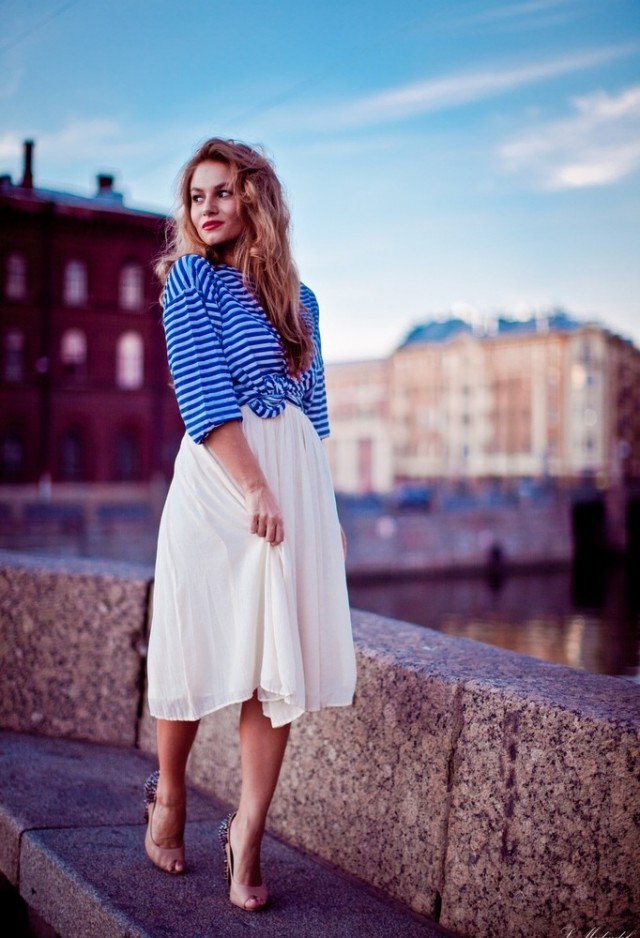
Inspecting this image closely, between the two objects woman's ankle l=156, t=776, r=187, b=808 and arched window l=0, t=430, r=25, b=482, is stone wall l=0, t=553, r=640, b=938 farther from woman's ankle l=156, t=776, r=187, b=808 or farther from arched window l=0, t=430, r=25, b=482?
arched window l=0, t=430, r=25, b=482

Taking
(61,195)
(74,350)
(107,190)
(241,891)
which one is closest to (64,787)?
(241,891)

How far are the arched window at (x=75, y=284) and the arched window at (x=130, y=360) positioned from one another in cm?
202

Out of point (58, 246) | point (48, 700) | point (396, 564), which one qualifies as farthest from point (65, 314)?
point (48, 700)

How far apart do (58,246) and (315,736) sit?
117 feet

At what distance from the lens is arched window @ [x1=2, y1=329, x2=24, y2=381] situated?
34938 millimetres

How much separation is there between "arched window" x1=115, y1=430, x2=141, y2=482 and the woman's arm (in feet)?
114

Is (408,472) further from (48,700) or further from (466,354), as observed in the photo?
(48,700)

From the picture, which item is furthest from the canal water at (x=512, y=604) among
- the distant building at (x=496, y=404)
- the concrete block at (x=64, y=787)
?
the distant building at (x=496, y=404)

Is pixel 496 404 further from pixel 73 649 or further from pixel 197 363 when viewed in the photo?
pixel 197 363

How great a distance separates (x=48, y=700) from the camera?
379 cm

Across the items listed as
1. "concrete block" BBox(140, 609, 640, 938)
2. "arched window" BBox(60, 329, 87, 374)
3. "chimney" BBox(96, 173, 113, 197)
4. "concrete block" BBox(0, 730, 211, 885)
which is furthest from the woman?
"chimney" BBox(96, 173, 113, 197)

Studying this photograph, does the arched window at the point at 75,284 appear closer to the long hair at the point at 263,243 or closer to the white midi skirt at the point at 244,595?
the long hair at the point at 263,243

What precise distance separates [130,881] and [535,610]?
1108 inches

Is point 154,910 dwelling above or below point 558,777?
below
